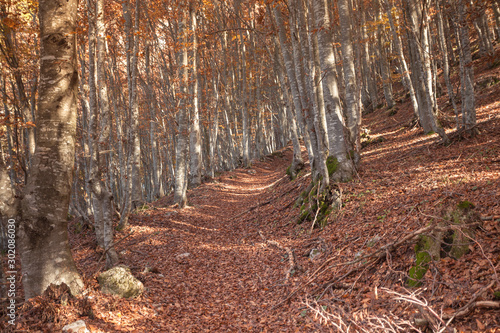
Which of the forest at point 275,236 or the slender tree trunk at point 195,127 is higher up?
the slender tree trunk at point 195,127

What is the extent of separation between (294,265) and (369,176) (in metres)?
3.94

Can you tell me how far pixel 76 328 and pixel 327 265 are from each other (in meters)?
4.06

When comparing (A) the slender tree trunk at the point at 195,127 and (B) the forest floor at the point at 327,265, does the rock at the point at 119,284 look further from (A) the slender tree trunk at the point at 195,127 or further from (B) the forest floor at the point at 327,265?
(A) the slender tree trunk at the point at 195,127

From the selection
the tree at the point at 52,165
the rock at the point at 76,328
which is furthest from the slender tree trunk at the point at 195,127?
the rock at the point at 76,328

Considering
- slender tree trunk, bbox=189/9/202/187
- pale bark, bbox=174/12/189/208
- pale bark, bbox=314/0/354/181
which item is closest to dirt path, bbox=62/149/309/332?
pale bark, bbox=174/12/189/208

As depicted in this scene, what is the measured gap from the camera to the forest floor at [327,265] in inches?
138

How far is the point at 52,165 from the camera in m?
4.29

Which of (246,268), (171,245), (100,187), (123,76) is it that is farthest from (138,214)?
(123,76)

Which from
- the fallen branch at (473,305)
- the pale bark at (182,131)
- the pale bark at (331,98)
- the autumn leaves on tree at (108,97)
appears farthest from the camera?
the pale bark at (182,131)

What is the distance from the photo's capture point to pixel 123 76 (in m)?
22.7

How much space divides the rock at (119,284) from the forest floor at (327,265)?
123 mm

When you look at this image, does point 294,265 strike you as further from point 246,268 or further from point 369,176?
point 369,176

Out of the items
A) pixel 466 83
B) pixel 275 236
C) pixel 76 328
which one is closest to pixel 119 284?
pixel 76 328

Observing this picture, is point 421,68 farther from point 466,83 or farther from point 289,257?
point 289,257
